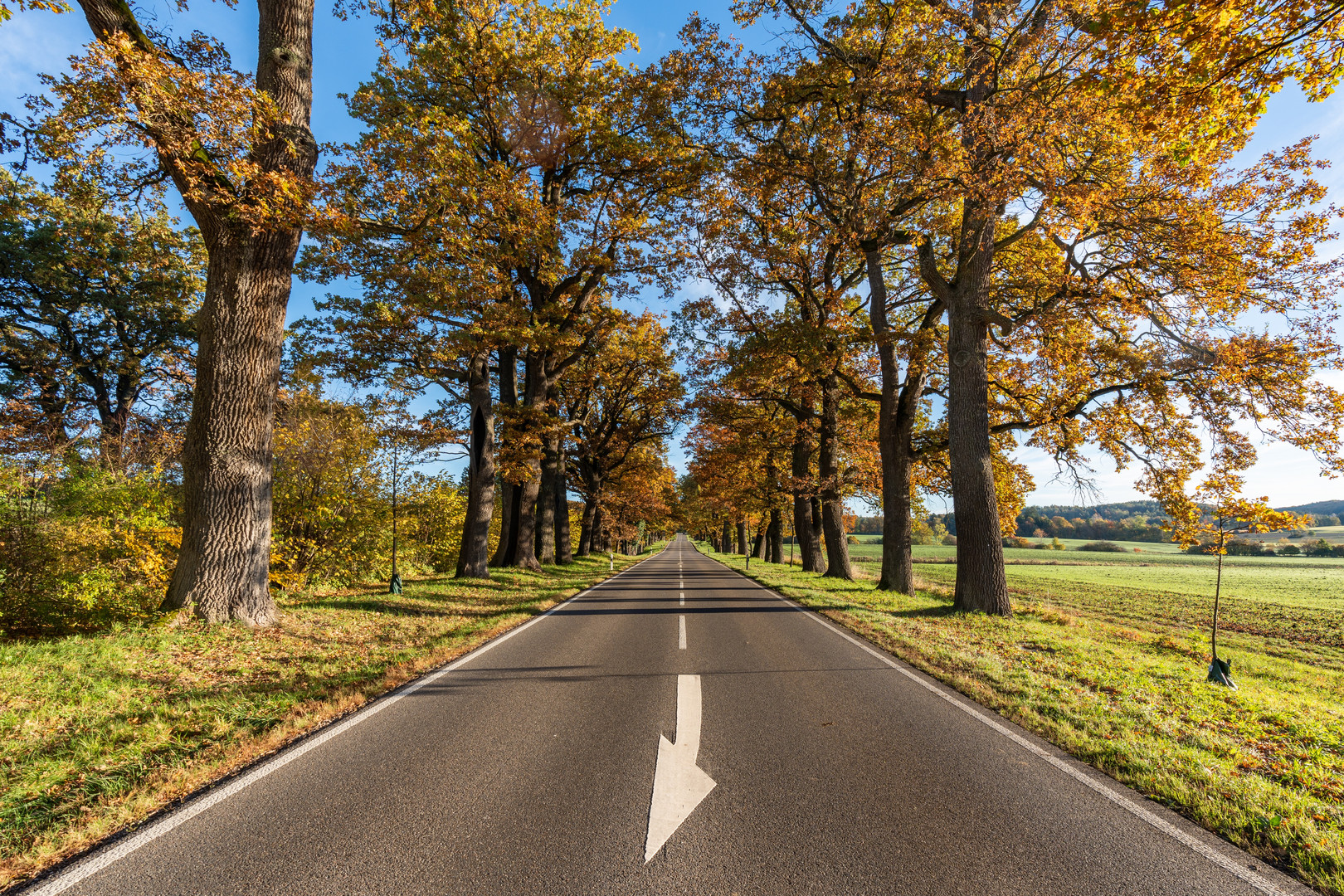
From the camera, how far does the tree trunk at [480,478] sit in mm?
14898

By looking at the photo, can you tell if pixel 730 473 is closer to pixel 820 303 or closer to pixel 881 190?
pixel 820 303

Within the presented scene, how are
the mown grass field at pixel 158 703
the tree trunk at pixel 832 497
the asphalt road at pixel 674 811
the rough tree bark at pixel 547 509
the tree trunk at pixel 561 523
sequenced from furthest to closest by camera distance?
the tree trunk at pixel 561 523 → the rough tree bark at pixel 547 509 → the tree trunk at pixel 832 497 → the mown grass field at pixel 158 703 → the asphalt road at pixel 674 811

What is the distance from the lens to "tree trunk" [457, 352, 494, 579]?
14.9 metres

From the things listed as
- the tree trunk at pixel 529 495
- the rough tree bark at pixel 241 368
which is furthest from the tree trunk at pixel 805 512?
the rough tree bark at pixel 241 368

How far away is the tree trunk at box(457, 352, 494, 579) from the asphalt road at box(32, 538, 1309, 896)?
972 cm

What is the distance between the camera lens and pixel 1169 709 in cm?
529

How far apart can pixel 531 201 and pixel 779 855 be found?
1299 centimetres

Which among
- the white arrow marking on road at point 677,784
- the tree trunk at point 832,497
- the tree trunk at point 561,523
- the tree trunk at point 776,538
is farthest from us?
the tree trunk at point 776,538

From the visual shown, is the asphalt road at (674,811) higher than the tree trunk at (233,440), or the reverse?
the tree trunk at (233,440)

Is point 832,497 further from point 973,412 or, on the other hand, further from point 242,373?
point 242,373

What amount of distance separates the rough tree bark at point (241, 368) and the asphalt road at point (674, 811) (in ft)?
13.5

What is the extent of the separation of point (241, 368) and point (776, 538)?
29.0m

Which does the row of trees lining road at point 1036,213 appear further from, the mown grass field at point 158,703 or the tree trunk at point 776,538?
the tree trunk at point 776,538

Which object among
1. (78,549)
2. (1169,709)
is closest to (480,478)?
(78,549)
